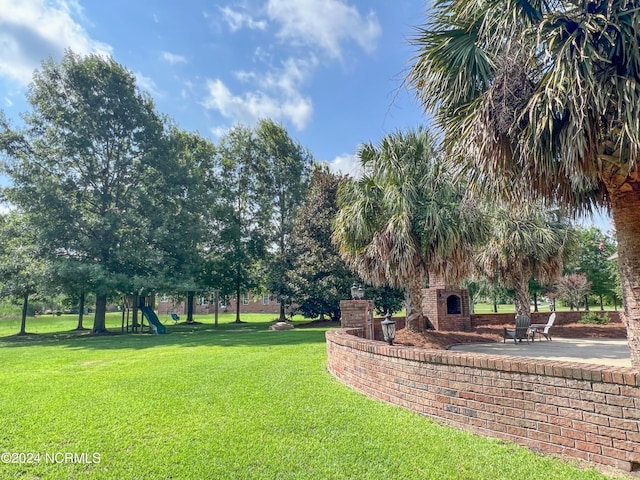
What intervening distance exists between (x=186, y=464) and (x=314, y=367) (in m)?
4.43

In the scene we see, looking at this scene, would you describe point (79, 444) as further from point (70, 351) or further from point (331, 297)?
point (331, 297)

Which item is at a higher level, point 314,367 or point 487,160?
point 487,160

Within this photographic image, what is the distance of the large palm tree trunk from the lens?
12.8 feet

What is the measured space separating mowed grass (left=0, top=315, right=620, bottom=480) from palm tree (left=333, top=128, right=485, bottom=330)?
411cm

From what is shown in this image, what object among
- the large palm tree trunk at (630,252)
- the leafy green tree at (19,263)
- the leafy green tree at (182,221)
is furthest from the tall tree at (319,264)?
the large palm tree trunk at (630,252)

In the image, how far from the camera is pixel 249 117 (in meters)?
27.4

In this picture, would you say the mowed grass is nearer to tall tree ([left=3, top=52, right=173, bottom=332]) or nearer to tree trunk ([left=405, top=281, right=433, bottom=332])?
tree trunk ([left=405, top=281, right=433, bottom=332])

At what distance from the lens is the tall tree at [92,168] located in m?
17.6

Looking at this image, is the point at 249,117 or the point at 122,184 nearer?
the point at 122,184

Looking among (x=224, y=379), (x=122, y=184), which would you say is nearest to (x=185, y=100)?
(x=122, y=184)

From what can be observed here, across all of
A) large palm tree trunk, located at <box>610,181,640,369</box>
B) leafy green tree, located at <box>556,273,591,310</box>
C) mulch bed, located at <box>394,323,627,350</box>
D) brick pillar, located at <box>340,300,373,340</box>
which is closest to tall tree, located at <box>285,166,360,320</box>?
mulch bed, located at <box>394,323,627,350</box>

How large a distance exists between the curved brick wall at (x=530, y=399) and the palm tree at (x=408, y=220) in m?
5.18

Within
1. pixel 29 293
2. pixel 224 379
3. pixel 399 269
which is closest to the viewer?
pixel 224 379

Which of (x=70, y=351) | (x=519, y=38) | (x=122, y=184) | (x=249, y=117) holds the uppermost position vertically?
(x=249, y=117)
